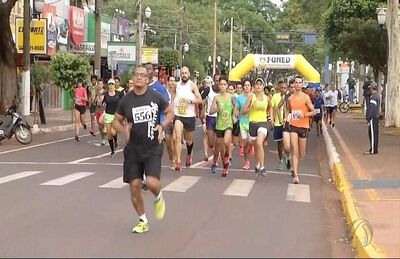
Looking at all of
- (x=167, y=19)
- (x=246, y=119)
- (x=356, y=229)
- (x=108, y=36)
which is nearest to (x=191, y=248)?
(x=356, y=229)

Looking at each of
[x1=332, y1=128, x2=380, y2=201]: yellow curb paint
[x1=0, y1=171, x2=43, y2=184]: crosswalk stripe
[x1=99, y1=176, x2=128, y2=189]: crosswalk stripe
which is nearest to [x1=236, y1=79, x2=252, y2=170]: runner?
[x1=332, y1=128, x2=380, y2=201]: yellow curb paint

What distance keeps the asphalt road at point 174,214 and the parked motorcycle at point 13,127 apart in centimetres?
460

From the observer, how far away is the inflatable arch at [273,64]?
3428 centimetres

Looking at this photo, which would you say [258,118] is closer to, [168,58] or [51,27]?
[51,27]

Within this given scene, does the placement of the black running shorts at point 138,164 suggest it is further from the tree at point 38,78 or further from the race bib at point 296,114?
the tree at point 38,78

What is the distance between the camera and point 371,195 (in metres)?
12.6

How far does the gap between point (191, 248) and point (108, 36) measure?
46.6 metres

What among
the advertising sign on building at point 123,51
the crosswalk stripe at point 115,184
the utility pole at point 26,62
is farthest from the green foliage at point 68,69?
the crosswalk stripe at point 115,184

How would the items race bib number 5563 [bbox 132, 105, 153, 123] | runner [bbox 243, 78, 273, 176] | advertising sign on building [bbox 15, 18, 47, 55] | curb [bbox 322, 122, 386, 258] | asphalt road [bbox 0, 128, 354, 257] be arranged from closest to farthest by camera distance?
curb [bbox 322, 122, 386, 258], asphalt road [bbox 0, 128, 354, 257], race bib number 5563 [bbox 132, 105, 153, 123], runner [bbox 243, 78, 273, 176], advertising sign on building [bbox 15, 18, 47, 55]

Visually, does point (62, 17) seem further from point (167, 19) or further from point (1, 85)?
point (167, 19)

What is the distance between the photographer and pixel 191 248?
27.0ft

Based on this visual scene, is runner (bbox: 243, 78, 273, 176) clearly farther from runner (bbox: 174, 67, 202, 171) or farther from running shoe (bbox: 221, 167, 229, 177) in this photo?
runner (bbox: 174, 67, 202, 171)

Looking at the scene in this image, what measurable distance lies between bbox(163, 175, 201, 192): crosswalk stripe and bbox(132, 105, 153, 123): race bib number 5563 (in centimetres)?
401

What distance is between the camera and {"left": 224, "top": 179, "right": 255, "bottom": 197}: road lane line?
1264 centimetres
